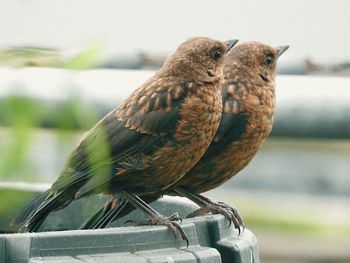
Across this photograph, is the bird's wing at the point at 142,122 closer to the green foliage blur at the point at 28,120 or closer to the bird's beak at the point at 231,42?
the bird's beak at the point at 231,42

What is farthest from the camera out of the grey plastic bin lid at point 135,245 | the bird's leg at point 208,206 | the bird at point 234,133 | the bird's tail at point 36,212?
the bird at point 234,133

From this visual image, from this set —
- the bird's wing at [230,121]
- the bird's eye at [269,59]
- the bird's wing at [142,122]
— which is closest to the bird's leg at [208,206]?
the bird's wing at [230,121]

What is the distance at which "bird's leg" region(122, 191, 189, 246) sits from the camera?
238cm

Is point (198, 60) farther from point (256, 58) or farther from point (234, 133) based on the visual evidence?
point (256, 58)

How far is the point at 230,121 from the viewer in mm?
4148

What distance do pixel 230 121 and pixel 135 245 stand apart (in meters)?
2.03

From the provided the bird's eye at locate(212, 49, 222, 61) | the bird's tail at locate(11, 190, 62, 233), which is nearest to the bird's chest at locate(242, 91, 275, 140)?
the bird's eye at locate(212, 49, 222, 61)

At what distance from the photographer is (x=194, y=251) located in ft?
7.59

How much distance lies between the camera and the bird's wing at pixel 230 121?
409 cm

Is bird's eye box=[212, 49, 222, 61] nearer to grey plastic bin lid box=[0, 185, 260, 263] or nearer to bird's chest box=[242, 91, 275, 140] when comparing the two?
bird's chest box=[242, 91, 275, 140]

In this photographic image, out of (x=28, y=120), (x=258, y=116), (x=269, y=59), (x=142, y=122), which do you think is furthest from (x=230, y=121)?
(x=28, y=120)

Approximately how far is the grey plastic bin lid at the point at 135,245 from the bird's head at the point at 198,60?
3.41ft

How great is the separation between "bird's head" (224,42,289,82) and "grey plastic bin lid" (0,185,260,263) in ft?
5.66

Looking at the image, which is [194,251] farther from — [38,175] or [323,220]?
[38,175]
